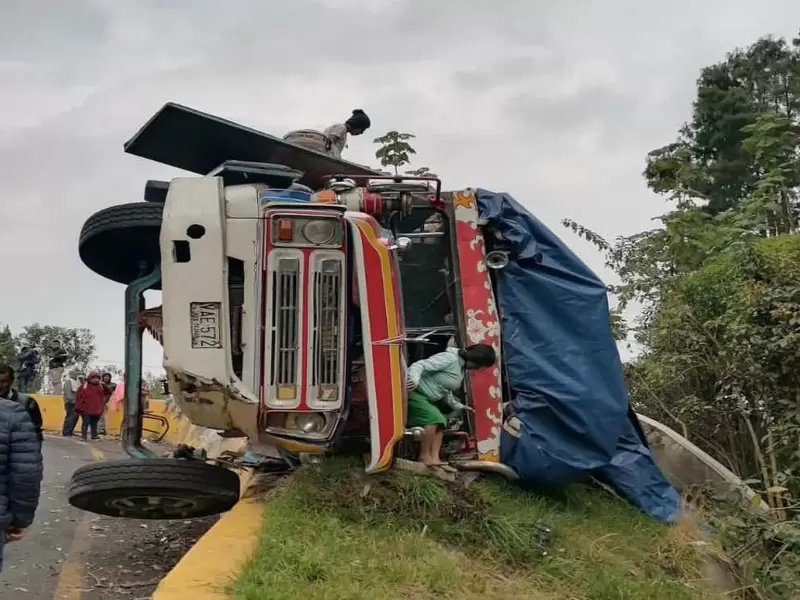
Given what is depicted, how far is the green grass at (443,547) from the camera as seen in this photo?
11.9 feet

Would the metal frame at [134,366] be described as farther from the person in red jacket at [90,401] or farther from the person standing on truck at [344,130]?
the person in red jacket at [90,401]

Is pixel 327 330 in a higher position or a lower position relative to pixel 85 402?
higher

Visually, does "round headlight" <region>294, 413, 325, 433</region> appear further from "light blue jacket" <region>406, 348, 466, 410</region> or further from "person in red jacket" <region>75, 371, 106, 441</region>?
"person in red jacket" <region>75, 371, 106, 441</region>

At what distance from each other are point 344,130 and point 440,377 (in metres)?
2.38

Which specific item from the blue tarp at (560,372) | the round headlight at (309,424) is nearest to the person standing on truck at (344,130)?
the blue tarp at (560,372)

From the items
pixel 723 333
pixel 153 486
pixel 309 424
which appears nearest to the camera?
pixel 309 424

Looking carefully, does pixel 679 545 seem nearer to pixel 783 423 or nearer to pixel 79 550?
pixel 783 423

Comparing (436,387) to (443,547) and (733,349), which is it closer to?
(443,547)

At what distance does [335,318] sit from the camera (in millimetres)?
4582

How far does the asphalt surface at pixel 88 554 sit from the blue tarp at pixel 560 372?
2.21 meters

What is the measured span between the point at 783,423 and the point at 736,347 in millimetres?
694

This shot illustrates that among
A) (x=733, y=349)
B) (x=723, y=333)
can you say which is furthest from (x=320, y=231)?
(x=723, y=333)

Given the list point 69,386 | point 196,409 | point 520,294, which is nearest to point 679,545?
point 520,294

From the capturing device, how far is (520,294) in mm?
5578
